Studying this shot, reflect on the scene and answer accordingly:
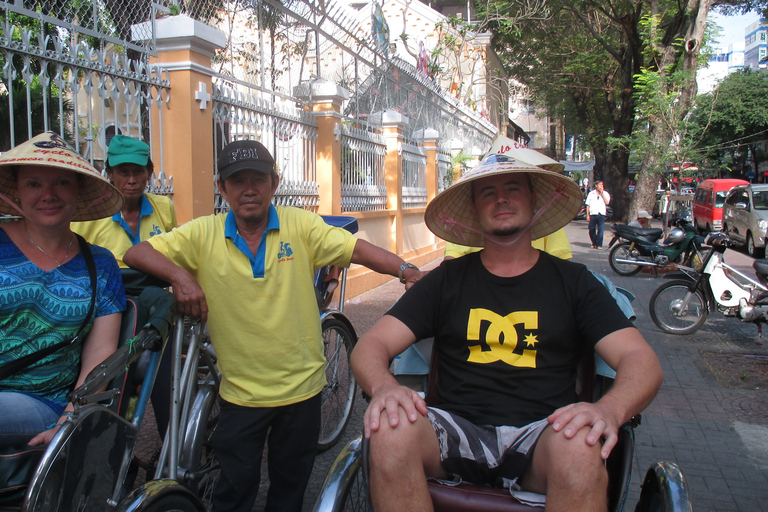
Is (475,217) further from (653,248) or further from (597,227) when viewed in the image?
(597,227)

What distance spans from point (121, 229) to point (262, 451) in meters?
1.52

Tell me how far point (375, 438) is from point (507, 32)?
19764mm

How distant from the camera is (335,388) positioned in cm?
395

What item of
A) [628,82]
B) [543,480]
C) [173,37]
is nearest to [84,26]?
[173,37]

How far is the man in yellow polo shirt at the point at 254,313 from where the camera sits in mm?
2512

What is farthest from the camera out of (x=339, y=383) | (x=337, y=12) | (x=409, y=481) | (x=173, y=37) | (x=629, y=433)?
(x=337, y=12)

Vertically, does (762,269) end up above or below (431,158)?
below

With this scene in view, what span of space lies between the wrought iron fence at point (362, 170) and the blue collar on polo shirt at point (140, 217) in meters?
4.77

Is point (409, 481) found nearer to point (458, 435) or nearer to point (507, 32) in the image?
point (458, 435)

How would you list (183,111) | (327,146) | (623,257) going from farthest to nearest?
(623,257), (327,146), (183,111)

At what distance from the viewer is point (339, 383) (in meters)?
4.02

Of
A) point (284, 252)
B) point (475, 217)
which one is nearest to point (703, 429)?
point (475, 217)

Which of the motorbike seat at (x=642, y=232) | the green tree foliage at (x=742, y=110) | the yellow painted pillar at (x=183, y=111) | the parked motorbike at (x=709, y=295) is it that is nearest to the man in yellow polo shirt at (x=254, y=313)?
the yellow painted pillar at (x=183, y=111)

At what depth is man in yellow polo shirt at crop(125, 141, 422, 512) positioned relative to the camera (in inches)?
98.9
